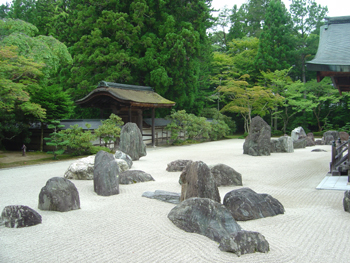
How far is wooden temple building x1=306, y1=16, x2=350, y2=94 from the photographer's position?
618cm

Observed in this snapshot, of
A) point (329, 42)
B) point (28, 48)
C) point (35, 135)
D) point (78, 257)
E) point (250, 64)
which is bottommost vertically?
point (78, 257)

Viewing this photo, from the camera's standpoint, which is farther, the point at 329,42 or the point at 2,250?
the point at 329,42

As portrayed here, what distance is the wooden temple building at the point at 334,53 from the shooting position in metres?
6.18

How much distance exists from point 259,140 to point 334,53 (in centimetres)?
695

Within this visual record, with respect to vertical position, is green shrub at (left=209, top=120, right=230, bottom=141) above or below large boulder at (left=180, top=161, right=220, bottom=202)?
above

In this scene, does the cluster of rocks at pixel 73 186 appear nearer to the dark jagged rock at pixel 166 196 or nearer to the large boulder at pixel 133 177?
the large boulder at pixel 133 177

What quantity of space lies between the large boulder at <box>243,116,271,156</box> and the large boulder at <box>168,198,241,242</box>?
9.40m

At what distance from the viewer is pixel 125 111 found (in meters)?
17.6

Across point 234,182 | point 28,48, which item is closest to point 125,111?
point 28,48

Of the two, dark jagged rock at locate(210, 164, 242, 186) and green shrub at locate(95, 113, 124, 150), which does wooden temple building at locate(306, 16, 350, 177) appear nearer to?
dark jagged rock at locate(210, 164, 242, 186)

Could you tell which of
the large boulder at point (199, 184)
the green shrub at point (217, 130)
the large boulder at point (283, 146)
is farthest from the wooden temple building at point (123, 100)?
the large boulder at point (199, 184)

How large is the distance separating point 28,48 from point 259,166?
972 cm

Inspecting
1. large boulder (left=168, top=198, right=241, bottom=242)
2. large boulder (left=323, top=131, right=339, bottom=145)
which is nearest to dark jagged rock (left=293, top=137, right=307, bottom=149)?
large boulder (left=323, top=131, right=339, bottom=145)

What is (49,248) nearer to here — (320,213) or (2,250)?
(2,250)
